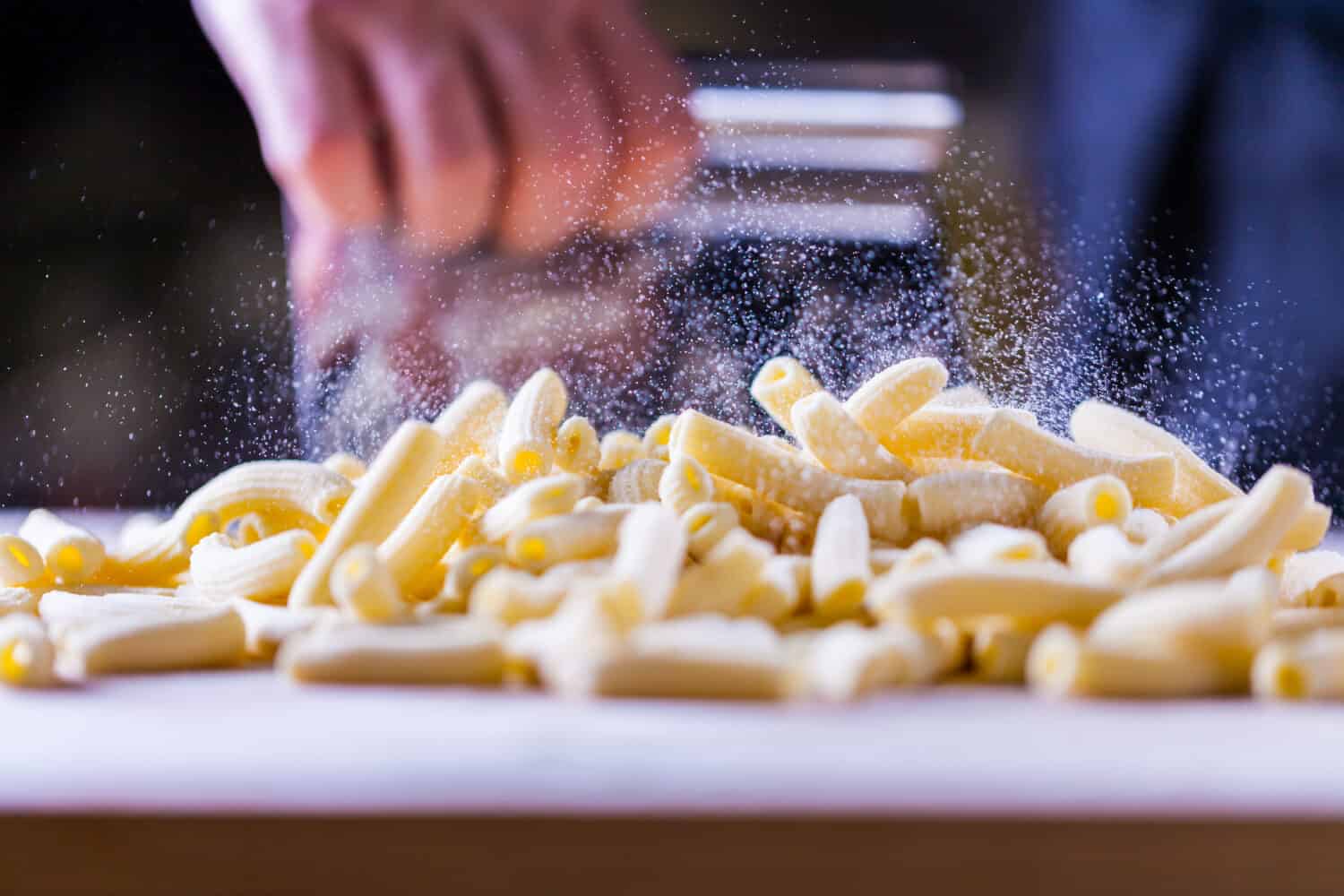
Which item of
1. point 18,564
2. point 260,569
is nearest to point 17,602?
point 18,564

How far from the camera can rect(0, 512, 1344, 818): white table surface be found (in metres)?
0.48

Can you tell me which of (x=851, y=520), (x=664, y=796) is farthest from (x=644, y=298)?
(x=664, y=796)

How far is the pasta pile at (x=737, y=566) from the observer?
2.02 ft

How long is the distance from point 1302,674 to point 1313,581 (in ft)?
0.90

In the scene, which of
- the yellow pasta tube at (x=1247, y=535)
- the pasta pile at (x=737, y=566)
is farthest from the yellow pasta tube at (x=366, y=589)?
the yellow pasta tube at (x=1247, y=535)

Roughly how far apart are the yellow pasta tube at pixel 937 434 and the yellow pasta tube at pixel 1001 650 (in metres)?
0.28

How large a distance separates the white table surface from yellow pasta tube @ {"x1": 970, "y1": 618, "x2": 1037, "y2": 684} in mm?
19

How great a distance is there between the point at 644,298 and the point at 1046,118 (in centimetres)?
86

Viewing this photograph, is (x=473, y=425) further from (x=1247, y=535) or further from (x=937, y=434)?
(x=1247, y=535)

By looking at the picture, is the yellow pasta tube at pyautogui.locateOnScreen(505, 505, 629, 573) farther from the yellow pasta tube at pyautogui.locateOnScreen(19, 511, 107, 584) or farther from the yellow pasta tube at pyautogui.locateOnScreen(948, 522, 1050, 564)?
the yellow pasta tube at pyautogui.locateOnScreen(19, 511, 107, 584)

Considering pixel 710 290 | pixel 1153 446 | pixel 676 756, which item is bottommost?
pixel 676 756

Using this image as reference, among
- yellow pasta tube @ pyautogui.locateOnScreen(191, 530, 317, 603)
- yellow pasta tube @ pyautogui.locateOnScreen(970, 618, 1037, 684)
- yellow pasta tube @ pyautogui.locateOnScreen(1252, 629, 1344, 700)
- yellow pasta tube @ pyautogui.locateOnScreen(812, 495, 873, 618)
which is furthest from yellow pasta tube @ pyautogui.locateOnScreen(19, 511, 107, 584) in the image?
yellow pasta tube @ pyautogui.locateOnScreen(1252, 629, 1344, 700)

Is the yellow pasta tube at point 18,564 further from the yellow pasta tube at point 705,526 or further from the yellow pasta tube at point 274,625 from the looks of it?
the yellow pasta tube at point 705,526

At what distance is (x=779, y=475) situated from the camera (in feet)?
2.83
